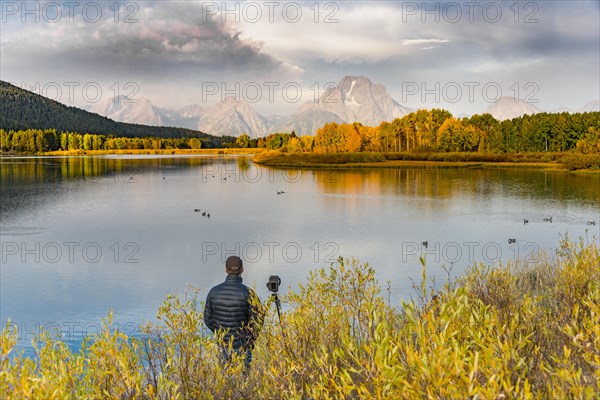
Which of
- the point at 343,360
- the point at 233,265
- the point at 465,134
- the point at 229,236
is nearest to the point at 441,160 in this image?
the point at 465,134

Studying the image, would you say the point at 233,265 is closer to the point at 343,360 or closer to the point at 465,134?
the point at 343,360

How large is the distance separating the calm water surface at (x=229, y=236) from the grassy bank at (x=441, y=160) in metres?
40.2

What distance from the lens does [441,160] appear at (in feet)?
464

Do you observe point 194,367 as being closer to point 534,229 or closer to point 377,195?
point 534,229

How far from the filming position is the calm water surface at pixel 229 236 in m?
26.3

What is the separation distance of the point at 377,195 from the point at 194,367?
200 ft

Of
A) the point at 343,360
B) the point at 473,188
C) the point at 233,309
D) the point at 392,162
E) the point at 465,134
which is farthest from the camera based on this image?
the point at 465,134

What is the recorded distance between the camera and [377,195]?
68938 millimetres

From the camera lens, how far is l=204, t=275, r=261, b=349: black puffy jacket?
10688 millimetres

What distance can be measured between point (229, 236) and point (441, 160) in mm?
110682

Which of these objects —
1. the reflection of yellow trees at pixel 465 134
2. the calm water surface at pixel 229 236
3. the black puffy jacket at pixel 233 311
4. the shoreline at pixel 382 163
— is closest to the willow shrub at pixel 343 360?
the black puffy jacket at pixel 233 311

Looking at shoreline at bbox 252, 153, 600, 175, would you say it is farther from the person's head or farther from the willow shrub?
the person's head

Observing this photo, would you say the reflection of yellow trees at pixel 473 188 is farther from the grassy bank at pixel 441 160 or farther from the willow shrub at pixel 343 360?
the willow shrub at pixel 343 360

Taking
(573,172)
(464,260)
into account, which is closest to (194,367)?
(464,260)
